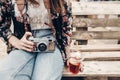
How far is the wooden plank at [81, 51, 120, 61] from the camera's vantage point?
4.11 metres

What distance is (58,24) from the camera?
12.4 ft

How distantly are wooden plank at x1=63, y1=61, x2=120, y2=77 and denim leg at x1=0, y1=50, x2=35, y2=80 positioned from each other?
45cm

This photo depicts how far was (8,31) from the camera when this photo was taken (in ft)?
12.3

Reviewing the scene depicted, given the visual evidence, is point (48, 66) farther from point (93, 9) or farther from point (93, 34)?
point (93, 9)

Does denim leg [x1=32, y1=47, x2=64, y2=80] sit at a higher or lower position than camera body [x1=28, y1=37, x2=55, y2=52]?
lower

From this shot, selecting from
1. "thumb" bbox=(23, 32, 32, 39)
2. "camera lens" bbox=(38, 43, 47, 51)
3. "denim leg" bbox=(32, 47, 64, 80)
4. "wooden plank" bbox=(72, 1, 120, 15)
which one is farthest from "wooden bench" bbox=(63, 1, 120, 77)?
"thumb" bbox=(23, 32, 32, 39)

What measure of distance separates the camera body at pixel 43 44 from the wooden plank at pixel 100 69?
0.34 metres

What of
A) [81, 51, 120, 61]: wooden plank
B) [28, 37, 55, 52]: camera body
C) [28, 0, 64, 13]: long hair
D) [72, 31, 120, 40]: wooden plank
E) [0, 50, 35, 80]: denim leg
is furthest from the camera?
[72, 31, 120, 40]: wooden plank

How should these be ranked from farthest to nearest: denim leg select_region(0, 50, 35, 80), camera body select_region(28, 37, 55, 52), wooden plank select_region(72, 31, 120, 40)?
wooden plank select_region(72, 31, 120, 40) → camera body select_region(28, 37, 55, 52) → denim leg select_region(0, 50, 35, 80)

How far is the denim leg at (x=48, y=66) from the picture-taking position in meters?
3.27

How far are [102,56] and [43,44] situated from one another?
930 mm

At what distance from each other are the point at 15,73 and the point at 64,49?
0.74 metres

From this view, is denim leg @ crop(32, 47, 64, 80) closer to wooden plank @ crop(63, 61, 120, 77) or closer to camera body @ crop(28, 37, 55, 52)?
camera body @ crop(28, 37, 55, 52)

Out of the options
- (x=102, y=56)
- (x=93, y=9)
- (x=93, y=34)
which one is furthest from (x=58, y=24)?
(x=93, y=9)
